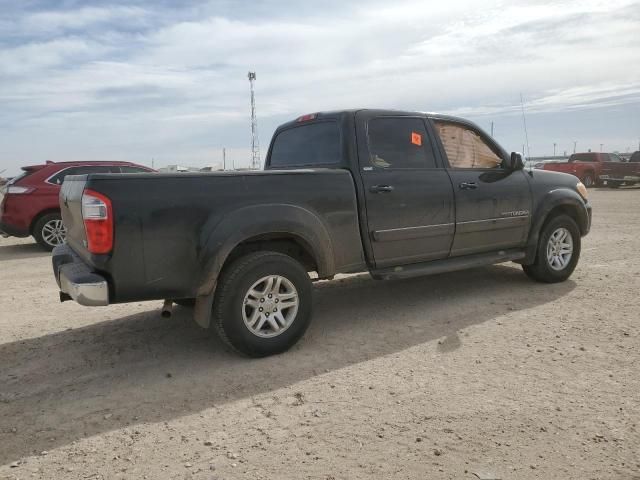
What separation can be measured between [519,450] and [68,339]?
369 cm

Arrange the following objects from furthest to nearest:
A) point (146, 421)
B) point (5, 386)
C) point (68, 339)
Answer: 1. point (68, 339)
2. point (5, 386)
3. point (146, 421)

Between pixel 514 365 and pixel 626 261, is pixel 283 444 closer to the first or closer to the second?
pixel 514 365

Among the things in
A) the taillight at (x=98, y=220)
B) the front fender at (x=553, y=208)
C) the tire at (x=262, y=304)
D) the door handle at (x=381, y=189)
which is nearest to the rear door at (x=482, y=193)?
the front fender at (x=553, y=208)

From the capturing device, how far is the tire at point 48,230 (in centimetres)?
947

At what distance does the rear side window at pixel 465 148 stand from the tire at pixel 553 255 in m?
0.99

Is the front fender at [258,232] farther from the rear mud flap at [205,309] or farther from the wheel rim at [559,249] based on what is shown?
the wheel rim at [559,249]

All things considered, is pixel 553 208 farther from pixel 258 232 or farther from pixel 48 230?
pixel 48 230

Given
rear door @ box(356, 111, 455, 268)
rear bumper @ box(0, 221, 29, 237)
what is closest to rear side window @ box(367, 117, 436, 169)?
rear door @ box(356, 111, 455, 268)

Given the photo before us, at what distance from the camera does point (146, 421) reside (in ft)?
10.1

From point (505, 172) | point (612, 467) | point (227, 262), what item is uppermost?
point (505, 172)

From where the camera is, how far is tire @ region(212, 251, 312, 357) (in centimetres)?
379

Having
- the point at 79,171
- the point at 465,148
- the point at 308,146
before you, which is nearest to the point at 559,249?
the point at 465,148

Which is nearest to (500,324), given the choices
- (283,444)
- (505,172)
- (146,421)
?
(505,172)

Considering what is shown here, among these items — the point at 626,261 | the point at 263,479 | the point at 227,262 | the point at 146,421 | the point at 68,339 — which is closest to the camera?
the point at 263,479
